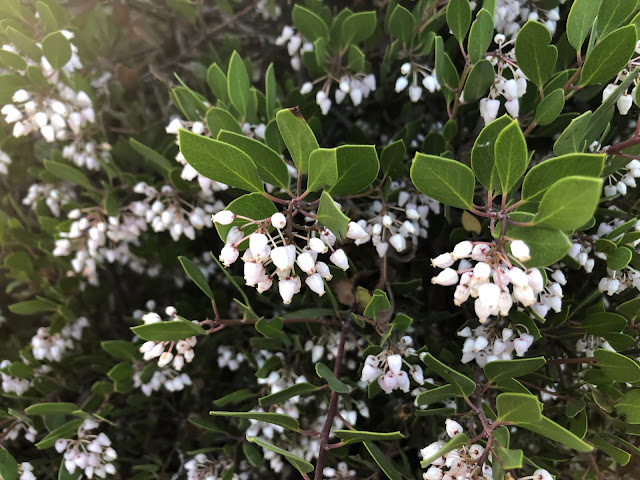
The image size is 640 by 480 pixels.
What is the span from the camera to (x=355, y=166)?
2.26 ft

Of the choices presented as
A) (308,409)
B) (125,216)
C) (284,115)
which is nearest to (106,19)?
(125,216)

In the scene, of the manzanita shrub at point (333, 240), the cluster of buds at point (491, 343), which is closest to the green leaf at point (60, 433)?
the manzanita shrub at point (333, 240)

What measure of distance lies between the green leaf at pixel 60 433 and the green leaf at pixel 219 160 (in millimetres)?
809

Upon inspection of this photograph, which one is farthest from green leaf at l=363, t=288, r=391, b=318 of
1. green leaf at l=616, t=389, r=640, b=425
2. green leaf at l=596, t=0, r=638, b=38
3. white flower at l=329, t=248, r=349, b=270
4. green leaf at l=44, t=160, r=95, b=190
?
green leaf at l=44, t=160, r=95, b=190

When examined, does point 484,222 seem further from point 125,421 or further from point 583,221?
point 125,421

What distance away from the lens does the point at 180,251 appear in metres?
1.42

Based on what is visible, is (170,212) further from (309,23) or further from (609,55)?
(609,55)

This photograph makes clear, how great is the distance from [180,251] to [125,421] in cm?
57

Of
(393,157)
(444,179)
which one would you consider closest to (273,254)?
(444,179)

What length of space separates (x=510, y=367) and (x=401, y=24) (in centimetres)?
75

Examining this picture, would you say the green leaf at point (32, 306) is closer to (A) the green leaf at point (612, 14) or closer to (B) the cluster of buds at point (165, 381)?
(B) the cluster of buds at point (165, 381)

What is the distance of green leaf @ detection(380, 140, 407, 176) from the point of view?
0.98 meters

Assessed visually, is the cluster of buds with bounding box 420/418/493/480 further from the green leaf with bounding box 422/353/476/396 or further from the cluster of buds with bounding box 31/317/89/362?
the cluster of buds with bounding box 31/317/89/362

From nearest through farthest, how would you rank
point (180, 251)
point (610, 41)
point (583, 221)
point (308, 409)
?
point (583, 221), point (610, 41), point (308, 409), point (180, 251)
